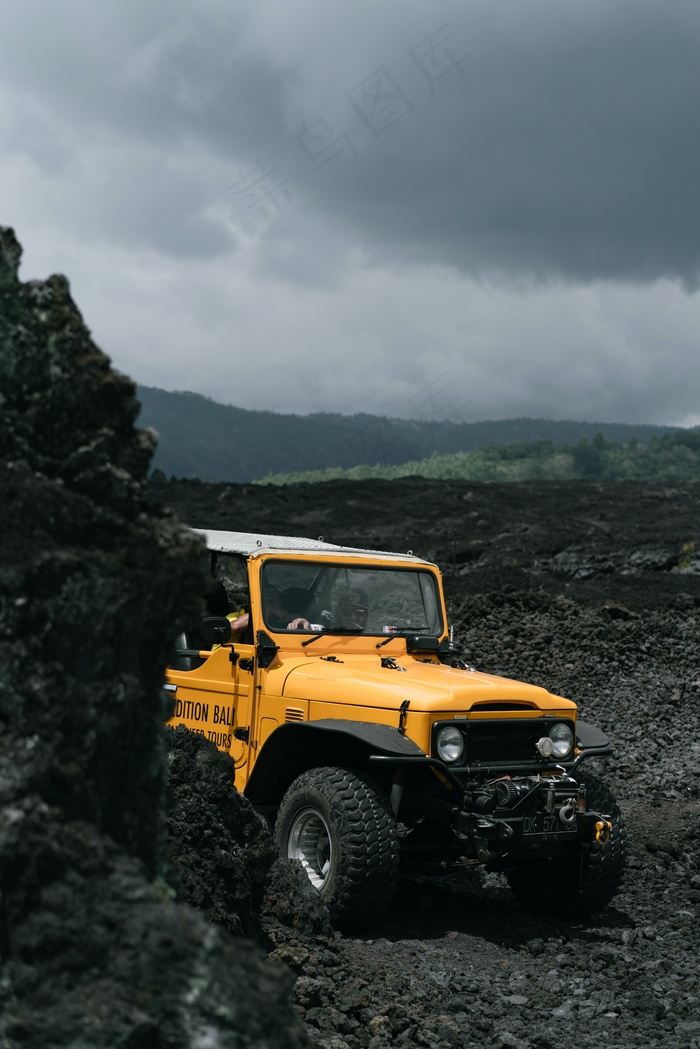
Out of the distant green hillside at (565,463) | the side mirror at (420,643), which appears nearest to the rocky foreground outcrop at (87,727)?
the side mirror at (420,643)

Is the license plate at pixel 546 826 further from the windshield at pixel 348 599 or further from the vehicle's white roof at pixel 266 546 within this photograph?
the vehicle's white roof at pixel 266 546

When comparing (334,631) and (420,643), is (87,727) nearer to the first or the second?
(334,631)

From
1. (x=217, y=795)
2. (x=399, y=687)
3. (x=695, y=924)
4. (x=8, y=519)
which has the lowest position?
(x=695, y=924)

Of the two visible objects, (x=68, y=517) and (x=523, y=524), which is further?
(x=523, y=524)

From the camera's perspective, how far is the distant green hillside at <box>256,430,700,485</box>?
227 feet

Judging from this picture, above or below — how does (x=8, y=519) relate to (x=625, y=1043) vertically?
above

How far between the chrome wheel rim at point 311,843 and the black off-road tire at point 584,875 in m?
1.31

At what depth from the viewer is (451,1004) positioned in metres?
5.04

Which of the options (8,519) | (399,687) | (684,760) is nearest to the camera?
(8,519)

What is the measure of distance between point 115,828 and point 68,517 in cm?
62

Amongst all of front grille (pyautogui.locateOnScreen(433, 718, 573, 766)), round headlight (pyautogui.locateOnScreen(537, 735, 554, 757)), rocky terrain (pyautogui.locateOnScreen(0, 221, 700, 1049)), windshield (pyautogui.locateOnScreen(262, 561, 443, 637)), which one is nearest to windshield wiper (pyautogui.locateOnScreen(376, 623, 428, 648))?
windshield (pyautogui.locateOnScreen(262, 561, 443, 637))

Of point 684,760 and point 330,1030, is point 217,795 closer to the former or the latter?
point 330,1030

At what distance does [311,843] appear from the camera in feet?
20.8

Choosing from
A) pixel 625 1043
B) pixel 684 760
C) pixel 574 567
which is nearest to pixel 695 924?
pixel 625 1043
